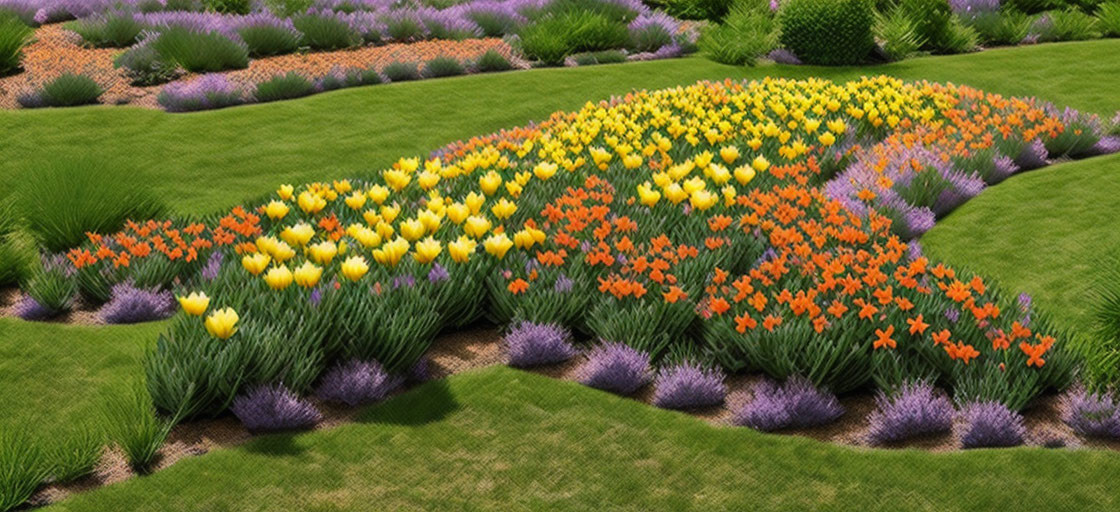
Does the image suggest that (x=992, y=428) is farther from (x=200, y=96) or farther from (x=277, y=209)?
(x=200, y=96)

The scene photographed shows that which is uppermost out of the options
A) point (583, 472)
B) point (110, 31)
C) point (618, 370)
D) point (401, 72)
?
point (110, 31)

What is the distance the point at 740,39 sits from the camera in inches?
670

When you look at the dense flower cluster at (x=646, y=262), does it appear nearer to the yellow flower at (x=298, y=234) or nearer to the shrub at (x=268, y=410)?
the yellow flower at (x=298, y=234)

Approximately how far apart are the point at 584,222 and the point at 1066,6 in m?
16.5

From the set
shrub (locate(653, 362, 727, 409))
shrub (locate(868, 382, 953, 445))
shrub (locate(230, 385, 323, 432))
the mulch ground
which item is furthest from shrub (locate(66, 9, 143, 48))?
shrub (locate(868, 382, 953, 445))

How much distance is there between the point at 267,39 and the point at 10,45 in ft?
10.8

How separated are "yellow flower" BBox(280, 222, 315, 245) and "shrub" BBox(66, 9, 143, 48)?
990cm

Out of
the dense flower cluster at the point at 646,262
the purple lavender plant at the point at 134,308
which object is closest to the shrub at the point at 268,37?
the dense flower cluster at the point at 646,262

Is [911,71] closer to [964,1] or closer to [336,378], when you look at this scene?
[964,1]

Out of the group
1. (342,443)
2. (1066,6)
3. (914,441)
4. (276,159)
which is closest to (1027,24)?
(1066,6)

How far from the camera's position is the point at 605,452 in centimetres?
585

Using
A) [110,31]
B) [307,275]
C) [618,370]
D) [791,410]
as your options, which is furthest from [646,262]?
[110,31]

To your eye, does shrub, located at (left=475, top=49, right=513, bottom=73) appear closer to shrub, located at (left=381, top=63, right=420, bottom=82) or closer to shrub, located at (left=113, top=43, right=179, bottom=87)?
shrub, located at (left=381, top=63, right=420, bottom=82)

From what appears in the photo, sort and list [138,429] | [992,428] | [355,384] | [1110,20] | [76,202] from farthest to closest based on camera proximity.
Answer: [1110,20]
[76,202]
[355,384]
[992,428]
[138,429]
